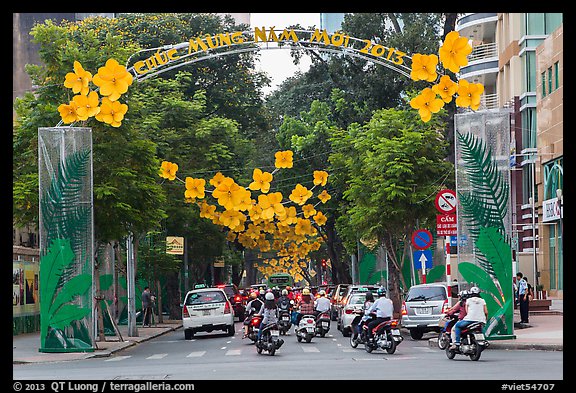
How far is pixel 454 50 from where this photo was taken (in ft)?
81.4

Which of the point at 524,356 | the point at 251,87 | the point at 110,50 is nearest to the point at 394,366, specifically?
the point at 524,356

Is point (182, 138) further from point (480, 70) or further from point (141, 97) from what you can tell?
point (480, 70)

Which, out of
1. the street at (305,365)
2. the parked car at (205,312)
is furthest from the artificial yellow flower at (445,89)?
Result: the parked car at (205,312)

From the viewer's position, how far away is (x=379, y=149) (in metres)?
41.9

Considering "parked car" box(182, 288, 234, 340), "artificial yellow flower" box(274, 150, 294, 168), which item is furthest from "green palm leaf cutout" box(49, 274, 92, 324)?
"artificial yellow flower" box(274, 150, 294, 168)

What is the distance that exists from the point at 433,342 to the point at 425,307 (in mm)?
3201

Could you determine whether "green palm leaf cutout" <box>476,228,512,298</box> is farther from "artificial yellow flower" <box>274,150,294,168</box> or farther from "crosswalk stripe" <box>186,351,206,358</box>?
"artificial yellow flower" <box>274,150,294,168</box>

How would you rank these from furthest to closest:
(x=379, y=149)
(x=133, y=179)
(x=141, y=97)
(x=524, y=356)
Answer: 1. (x=141, y=97)
2. (x=379, y=149)
3. (x=133, y=179)
4. (x=524, y=356)

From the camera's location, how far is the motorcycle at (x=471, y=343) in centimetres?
2405

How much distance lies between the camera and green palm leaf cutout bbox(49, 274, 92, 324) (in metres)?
30.5

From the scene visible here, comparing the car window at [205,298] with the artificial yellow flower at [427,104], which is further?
the car window at [205,298]

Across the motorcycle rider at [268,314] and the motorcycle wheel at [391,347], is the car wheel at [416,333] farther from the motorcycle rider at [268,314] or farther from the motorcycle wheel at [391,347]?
the motorcycle wheel at [391,347]

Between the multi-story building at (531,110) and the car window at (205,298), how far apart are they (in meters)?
15.0
